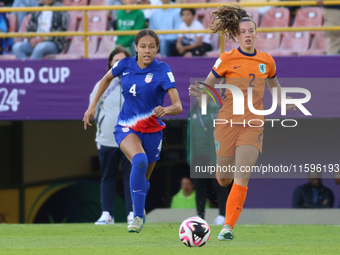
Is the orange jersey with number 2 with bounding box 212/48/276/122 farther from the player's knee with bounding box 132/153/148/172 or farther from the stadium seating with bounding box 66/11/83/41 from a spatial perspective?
the stadium seating with bounding box 66/11/83/41

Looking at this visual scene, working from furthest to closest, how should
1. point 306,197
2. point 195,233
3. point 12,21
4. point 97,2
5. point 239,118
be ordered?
point 97,2
point 12,21
point 306,197
point 239,118
point 195,233

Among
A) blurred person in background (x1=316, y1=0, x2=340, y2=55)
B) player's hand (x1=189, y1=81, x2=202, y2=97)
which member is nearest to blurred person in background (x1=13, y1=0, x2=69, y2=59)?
blurred person in background (x1=316, y1=0, x2=340, y2=55)

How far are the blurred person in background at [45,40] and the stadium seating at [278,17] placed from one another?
3.67m

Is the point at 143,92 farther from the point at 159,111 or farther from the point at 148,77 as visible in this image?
the point at 159,111

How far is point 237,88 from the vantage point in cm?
581

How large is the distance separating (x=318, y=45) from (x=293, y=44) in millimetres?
579

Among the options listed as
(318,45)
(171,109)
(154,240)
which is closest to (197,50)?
(318,45)

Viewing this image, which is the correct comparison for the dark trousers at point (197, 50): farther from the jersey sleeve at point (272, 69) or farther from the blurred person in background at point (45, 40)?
the jersey sleeve at point (272, 69)

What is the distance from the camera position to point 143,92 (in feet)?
20.1

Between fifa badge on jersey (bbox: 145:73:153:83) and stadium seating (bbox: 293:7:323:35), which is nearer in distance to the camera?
fifa badge on jersey (bbox: 145:73:153:83)

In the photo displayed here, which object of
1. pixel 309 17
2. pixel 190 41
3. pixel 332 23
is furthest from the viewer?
pixel 309 17

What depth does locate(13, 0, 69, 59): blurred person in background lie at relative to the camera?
34.9 ft

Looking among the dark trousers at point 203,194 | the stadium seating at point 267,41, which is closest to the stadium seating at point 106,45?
the stadium seating at point 267,41

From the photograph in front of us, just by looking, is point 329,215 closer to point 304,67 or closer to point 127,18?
point 304,67
